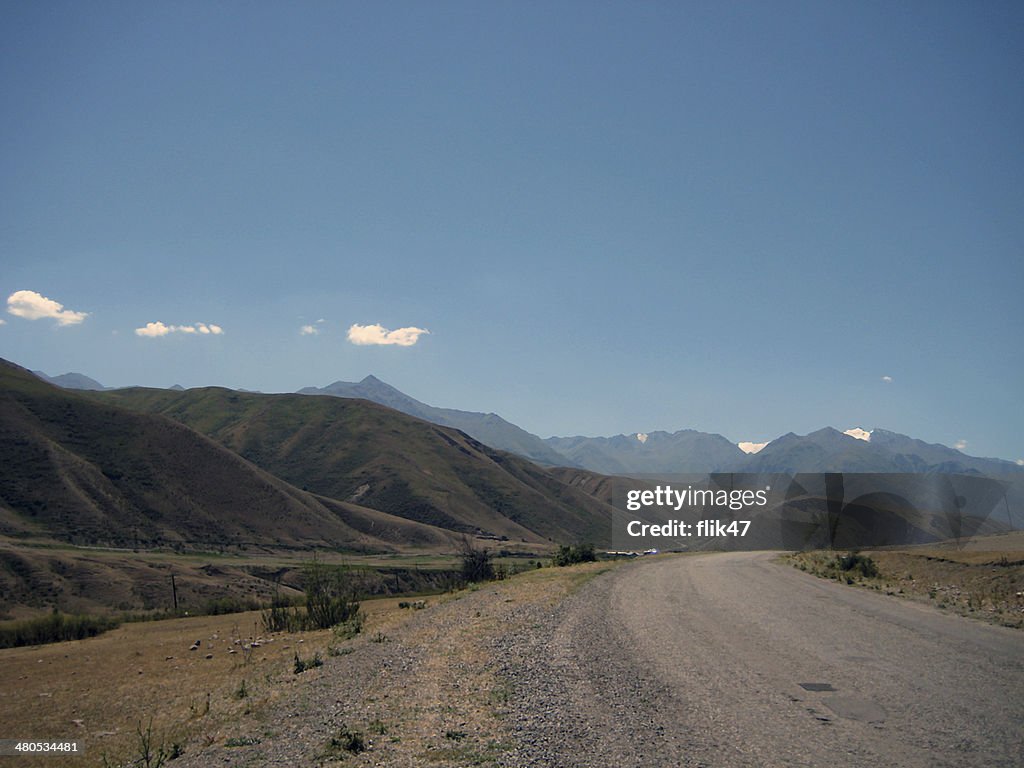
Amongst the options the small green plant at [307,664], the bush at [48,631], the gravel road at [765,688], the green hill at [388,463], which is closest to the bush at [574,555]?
the bush at [48,631]

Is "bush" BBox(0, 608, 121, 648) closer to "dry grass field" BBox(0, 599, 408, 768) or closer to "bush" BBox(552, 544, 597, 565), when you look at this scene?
"dry grass field" BBox(0, 599, 408, 768)

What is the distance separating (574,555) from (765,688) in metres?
32.1

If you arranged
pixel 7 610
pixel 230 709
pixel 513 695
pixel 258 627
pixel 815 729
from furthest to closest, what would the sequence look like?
pixel 7 610, pixel 258 627, pixel 230 709, pixel 513 695, pixel 815 729

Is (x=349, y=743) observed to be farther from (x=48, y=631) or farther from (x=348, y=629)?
(x=48, y=631)

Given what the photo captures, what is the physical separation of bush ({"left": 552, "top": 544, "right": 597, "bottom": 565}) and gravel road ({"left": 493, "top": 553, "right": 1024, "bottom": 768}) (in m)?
23.5

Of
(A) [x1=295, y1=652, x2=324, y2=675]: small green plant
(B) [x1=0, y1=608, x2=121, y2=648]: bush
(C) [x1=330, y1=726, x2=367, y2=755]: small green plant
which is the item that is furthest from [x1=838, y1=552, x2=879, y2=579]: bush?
(B) [x1=0, y1=608, x2=121, y2=648]: bush

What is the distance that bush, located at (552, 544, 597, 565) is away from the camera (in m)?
39.1

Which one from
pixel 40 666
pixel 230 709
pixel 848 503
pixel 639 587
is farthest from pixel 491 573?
pixel 848 503

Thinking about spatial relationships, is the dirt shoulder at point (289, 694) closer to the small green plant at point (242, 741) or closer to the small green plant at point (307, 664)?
the small green plant at point (242, 741)

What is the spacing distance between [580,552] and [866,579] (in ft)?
63.2

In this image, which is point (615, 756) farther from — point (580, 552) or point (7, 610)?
point (7, 610)

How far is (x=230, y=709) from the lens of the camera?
9859mm

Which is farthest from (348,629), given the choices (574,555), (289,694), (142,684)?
(574,555)

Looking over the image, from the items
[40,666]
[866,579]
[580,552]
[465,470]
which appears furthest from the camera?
[465,470]
